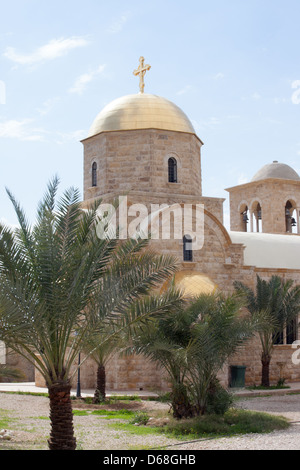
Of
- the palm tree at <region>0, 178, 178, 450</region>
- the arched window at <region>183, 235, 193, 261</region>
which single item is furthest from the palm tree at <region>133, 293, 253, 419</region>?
the arched window at <region>183, 235, 193, 261</region>

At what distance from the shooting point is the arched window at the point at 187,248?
17.7m

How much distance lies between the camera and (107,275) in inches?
356

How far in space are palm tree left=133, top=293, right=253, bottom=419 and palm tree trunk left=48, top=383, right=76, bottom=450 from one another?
2.79 m

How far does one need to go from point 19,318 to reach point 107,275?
5.17 ft

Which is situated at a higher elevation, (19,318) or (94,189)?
(94,189)

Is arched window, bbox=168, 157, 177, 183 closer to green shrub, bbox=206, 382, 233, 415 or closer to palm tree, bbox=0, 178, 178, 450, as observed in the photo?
green shrub, bbox=206, 382, 233, 415

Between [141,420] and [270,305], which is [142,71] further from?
[141,420]

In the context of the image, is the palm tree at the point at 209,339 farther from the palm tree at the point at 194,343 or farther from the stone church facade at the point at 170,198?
the stone church facade at the point at 170,198

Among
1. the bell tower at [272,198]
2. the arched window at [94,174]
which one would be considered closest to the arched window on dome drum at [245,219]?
the bell tower at [272,198]

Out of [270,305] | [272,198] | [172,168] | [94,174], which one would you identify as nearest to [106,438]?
[270,305]

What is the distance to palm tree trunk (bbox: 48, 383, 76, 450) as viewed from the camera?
27.5ft

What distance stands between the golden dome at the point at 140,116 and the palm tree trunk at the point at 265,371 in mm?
7733
